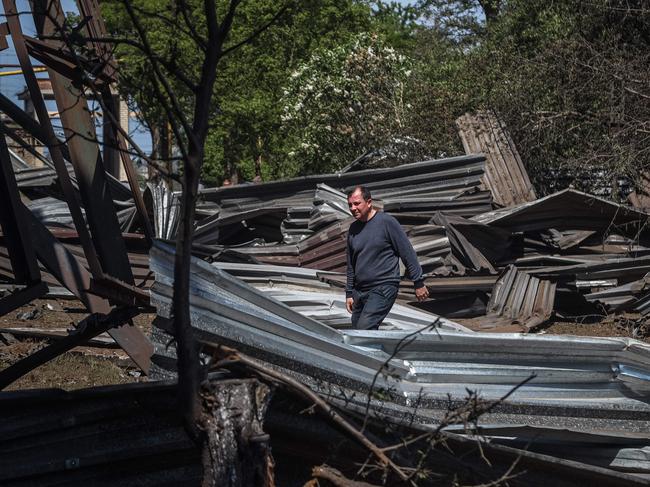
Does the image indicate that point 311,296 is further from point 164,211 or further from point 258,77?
point 258,77

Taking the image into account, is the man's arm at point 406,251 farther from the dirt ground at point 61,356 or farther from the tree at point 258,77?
the tree at point 258,77

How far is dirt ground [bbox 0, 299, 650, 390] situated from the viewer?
7445 mm

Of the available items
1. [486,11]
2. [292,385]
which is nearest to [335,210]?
[292,385]

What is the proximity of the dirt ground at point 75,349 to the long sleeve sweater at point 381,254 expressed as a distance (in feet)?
6.48

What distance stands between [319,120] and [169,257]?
43.4 ft

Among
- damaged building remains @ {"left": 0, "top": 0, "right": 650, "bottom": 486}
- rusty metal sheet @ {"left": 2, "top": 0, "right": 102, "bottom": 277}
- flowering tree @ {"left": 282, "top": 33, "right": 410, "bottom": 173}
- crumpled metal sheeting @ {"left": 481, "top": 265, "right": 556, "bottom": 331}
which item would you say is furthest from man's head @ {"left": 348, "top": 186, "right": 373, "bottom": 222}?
flowering tree @ {"left": 282, "top": 33, "right": 410, "bottom": 173}

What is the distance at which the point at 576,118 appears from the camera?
44.0 feet

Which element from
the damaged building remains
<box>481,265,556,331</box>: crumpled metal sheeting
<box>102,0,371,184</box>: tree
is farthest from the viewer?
<box>102,0,371,184</box>: tree

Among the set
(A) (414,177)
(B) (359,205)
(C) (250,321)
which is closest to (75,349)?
(B) (359,205)

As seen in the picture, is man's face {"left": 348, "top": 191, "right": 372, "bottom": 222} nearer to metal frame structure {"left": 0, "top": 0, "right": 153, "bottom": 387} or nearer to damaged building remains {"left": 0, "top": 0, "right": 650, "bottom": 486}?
damaged building remains {"left": 0, "top": 0, "right": 650, "bottom": 486}

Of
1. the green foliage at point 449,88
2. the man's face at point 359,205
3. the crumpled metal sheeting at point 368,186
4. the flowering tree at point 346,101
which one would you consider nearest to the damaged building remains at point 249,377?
the man's face at point 359,205

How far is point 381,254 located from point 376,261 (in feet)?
0.22

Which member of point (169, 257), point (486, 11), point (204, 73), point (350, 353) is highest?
point (486, 11)

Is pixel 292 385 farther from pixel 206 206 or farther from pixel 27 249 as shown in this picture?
pixel 206 206
